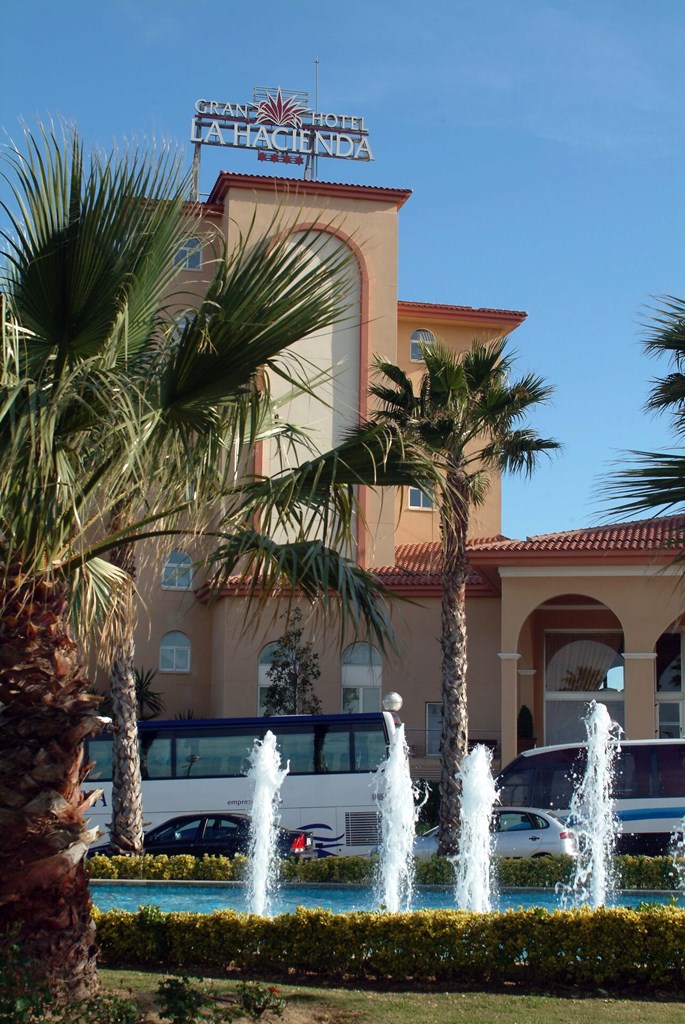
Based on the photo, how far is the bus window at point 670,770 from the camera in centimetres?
2153

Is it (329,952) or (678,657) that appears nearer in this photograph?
(329,952)

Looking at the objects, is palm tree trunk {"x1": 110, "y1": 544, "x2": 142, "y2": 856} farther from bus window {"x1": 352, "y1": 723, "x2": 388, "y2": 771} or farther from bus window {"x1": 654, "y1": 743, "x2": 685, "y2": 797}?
bus window {"x1": 654, "y1": 743, "x2": 685, "y2": 797}

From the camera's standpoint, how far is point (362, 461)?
8258mm

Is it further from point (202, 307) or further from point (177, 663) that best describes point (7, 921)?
point (177, 663)

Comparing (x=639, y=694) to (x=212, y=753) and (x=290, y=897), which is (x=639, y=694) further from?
(x=290, y=897)

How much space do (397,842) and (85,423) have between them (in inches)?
485

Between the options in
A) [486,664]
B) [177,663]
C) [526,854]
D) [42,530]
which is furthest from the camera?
[177,663]

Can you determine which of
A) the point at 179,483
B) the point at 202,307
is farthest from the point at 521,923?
the point at 202,307

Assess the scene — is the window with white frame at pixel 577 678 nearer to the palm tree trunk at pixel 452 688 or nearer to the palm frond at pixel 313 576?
the palm tree trunk at pixel 452 688

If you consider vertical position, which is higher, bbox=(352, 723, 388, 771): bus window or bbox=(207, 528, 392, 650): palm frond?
bbox=(207, 528, 392, 650): palm frond

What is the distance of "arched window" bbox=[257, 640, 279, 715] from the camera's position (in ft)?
101

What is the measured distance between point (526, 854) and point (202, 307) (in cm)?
1446

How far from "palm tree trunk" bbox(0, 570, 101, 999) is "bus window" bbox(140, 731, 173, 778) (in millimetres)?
16227

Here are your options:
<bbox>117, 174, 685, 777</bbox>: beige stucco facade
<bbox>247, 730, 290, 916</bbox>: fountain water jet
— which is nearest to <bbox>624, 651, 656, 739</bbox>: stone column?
<bbox>117, 174, 685, 777</bbox>: beige stucco facade
